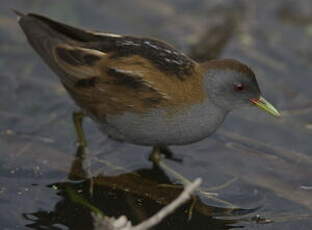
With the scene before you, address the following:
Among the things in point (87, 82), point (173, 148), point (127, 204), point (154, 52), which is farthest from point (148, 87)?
point (173, 148)

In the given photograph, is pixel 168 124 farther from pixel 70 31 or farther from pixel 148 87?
pixel 70 31

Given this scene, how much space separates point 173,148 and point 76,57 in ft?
4.30

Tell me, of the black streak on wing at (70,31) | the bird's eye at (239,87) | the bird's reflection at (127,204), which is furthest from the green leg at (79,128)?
the bird's eye at (239,87)

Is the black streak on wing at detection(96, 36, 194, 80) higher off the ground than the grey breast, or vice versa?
the black streak on wing at detection(96, 36, 194, 80)

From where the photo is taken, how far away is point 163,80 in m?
5.57

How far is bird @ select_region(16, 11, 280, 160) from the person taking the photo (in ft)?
18.3

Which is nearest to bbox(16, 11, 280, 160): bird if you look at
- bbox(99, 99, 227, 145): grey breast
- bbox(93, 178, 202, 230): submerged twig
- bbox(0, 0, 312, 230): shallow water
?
bbox(99, 99, 227, 145): grey breast

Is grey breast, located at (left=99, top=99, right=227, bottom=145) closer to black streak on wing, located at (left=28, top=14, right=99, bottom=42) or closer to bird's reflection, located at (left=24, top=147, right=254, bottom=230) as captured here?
bird's reflection, located at (left=24, top=147, right=254, bottom=230)

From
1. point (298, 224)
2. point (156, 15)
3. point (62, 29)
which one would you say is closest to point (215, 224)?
point (298, 224)

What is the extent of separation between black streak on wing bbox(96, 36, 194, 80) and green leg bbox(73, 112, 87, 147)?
801 mm

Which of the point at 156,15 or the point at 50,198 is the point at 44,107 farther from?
the point at 156,15

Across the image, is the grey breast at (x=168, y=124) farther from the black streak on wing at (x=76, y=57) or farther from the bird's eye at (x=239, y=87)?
the black streak on wing at (x=76, y=57)

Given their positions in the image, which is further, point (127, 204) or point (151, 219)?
point (127, 204)

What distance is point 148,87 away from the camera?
18.2 feet
